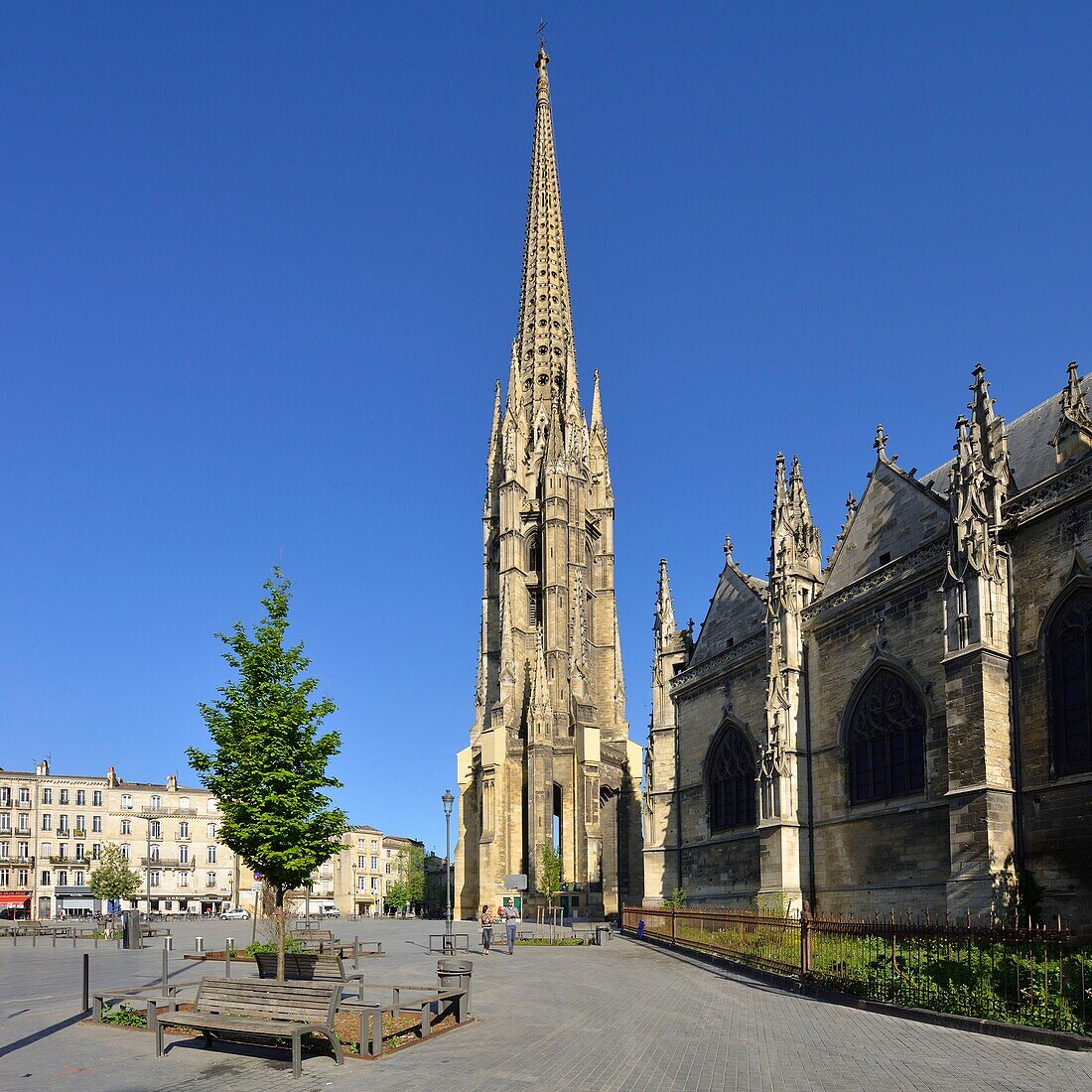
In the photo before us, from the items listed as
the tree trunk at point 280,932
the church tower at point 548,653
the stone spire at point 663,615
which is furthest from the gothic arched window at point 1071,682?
the church tower at point 548,653

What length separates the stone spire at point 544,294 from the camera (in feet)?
229

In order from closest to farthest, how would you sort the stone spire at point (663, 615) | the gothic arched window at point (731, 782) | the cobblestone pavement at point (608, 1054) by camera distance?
1. the cobblestone pavement at point (608, 1054)
2. the gothic arched window at point (731, 782)
3. the stone spire at point (663, 615)

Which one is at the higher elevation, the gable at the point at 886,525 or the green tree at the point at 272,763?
the gable at the point at 886,525

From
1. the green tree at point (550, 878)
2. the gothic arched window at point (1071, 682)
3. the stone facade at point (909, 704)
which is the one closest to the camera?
the gothic arched window at point (1071, 682)

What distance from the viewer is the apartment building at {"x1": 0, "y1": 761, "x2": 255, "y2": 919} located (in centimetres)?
7794

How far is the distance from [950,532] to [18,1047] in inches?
716

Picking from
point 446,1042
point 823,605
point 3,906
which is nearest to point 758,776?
point 823,605

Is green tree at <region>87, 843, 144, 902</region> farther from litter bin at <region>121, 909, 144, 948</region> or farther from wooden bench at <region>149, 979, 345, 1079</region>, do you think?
wooden bench at <region>149, 979, 345, 1079</region>

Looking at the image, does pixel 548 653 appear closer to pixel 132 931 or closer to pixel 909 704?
pixel 132 931

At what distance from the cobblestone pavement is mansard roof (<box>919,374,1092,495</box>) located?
43.1ft

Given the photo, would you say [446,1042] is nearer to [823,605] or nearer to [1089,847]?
[1089,847]

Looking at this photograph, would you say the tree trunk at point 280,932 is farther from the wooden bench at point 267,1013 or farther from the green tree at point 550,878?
the green tree at point 550,878

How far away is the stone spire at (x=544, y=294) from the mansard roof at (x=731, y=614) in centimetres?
3231

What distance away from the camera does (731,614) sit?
117 feet
